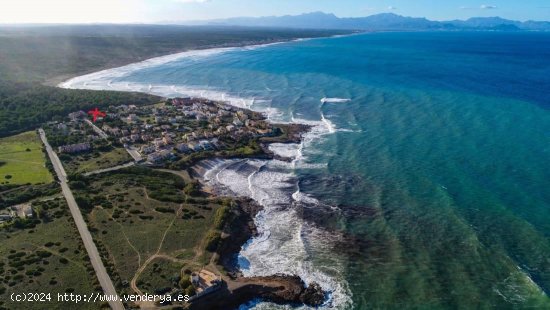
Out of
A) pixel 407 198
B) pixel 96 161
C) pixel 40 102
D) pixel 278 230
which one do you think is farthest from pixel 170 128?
pixel 407 198

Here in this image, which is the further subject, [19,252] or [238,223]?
[238,223]

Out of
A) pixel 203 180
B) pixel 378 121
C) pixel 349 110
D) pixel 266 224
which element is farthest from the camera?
pixel 349 110

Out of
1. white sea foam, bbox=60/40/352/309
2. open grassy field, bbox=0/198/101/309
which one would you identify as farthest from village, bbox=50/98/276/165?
open grassy field, bbox=0/198/101/309

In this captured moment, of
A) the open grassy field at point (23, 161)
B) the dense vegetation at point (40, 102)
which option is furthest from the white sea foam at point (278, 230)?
the dense vegetation at point (40, 102)

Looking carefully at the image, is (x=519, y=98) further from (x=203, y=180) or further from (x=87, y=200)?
(x=87, y=200)

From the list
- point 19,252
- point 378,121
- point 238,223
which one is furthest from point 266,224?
point 378,121

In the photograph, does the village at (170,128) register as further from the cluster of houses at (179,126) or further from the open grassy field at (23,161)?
the open grassy field at (23,161)
